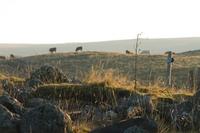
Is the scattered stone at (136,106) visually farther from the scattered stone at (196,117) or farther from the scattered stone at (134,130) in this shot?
the scattered stone at (134,130)

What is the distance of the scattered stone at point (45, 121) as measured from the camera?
963 centimetres

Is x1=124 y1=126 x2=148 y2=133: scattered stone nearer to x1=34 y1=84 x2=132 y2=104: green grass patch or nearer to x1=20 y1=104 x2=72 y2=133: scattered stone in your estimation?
x1=20 y1=104 x2=72 y2=133: scattered stone

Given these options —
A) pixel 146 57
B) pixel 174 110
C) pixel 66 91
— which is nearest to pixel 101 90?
pixel 66 91

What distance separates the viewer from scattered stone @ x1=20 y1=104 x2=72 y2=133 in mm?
9633

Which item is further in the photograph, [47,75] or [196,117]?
[47,75]

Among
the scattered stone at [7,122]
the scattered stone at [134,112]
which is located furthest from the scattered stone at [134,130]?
the scattered stone at [7,122]

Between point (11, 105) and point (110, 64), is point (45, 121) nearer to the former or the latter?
point (11, 105)

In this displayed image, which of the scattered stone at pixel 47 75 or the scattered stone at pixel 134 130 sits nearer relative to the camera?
the scattered stone at pixel 134 130

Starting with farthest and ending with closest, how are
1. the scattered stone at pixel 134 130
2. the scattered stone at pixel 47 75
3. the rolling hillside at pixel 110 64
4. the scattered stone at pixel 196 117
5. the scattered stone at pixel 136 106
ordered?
the rolling hillside at pixel 110 64
the scattered stone at pixel 47 75
the scattered stone at pixel 136 106
the scattered stone at pixel 196 117
the scattered stone at pixel 134 130

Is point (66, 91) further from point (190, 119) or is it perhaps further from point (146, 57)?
point (146, 57)

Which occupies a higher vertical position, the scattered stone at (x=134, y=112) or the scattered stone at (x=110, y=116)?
the scattered stone at (x=134, y=112)

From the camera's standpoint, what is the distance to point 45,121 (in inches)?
380

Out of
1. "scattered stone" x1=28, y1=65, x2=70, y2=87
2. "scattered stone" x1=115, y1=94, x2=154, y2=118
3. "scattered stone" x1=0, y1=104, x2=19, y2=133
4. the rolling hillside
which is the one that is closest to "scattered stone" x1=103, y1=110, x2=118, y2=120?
"scattered stone" x1=115, y1=94, x2=154, y2=118

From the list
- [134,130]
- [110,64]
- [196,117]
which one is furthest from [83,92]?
[110,64]
